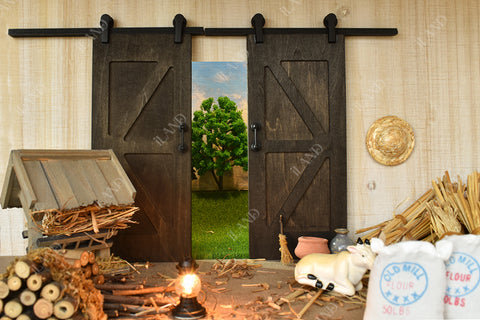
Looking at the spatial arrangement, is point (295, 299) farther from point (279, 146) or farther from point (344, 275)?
point (279, 146)

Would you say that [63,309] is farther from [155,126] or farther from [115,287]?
[155,126]

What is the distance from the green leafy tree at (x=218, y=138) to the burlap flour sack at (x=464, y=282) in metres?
4.68

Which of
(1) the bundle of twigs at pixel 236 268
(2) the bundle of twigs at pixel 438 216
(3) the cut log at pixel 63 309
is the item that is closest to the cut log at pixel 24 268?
(3) the cut log at pixel 63 309

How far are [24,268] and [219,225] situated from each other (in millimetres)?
3670

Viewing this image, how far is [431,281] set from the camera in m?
1.90

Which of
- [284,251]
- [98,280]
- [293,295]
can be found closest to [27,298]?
[98,280]

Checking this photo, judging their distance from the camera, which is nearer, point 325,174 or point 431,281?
point 431,281

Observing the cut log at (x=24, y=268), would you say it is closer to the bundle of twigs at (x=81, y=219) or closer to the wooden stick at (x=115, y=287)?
the bundle of twigs at (x=81, y=219)

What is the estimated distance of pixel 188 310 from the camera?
230 centimetres

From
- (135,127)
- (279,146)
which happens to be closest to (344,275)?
(279,146)

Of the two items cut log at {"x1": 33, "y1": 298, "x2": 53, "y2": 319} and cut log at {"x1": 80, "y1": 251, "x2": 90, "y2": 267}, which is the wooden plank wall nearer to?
cut log at {"x1": 80, "y1": 251, "x2": 90, "y2": 267}

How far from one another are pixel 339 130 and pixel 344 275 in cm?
163

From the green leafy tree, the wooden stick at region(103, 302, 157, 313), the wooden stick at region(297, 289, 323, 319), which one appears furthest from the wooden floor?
the green leafy tree

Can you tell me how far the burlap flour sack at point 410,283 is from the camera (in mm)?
1902
